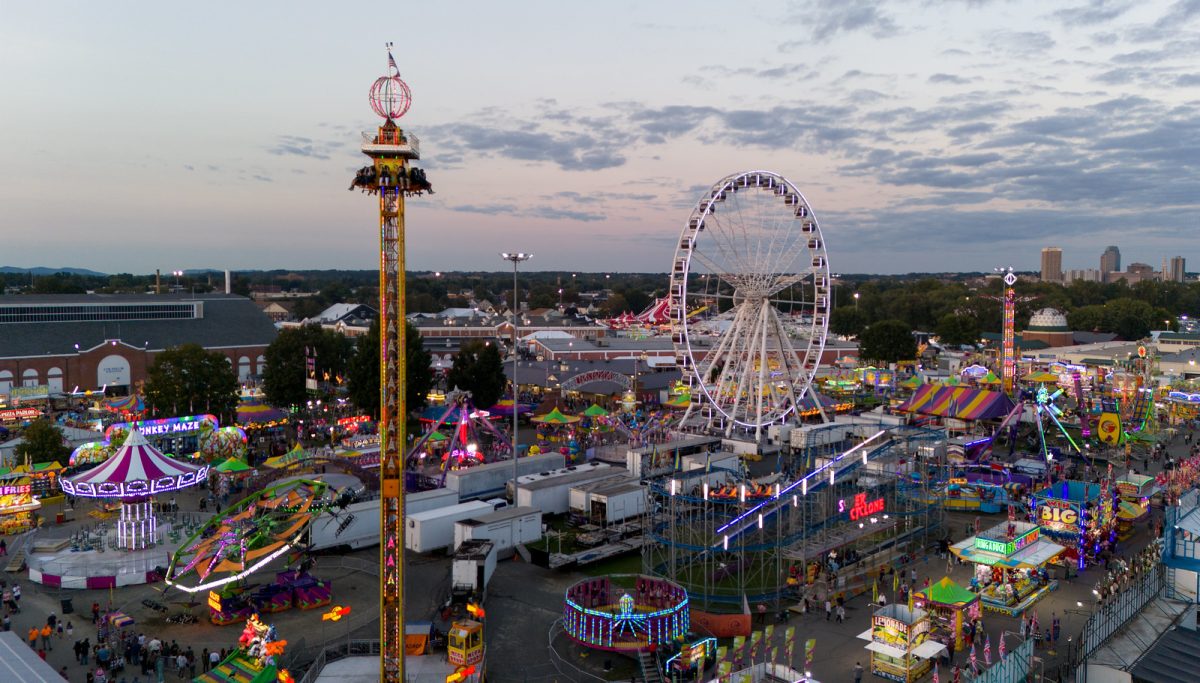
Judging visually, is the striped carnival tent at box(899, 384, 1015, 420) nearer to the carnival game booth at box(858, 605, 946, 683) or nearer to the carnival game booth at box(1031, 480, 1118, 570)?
the carnival game booth at box(1031, 480, 1118, 570)

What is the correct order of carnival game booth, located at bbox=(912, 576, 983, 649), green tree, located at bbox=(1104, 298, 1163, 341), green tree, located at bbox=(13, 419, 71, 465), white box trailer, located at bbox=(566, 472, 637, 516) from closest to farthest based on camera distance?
1. carnival game booth, located at bbox=(912, 576, 983, 649)
2. white box trailer, located at bbox=(566, 472, 637, 516)
3. green tree, located at bbox=(13, 419, 71, 465)
4. green tree, located at bbox=(1104, 298, 1163, 341)

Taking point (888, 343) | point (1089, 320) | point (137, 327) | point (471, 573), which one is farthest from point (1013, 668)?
point (1089, 320)

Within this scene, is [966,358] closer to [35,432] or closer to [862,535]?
[862,535]

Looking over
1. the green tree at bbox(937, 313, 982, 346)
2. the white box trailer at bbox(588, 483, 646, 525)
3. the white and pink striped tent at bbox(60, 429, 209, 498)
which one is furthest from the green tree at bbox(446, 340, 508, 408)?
the green tree at bbox(937, 313, 982, 346)

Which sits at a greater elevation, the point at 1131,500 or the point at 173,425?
the point at 173,425

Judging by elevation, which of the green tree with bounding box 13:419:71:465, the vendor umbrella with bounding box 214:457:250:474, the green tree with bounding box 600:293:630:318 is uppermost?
the green tree with bounding box 600:293:630:318

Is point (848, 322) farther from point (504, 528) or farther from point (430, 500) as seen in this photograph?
point (504, 528)
